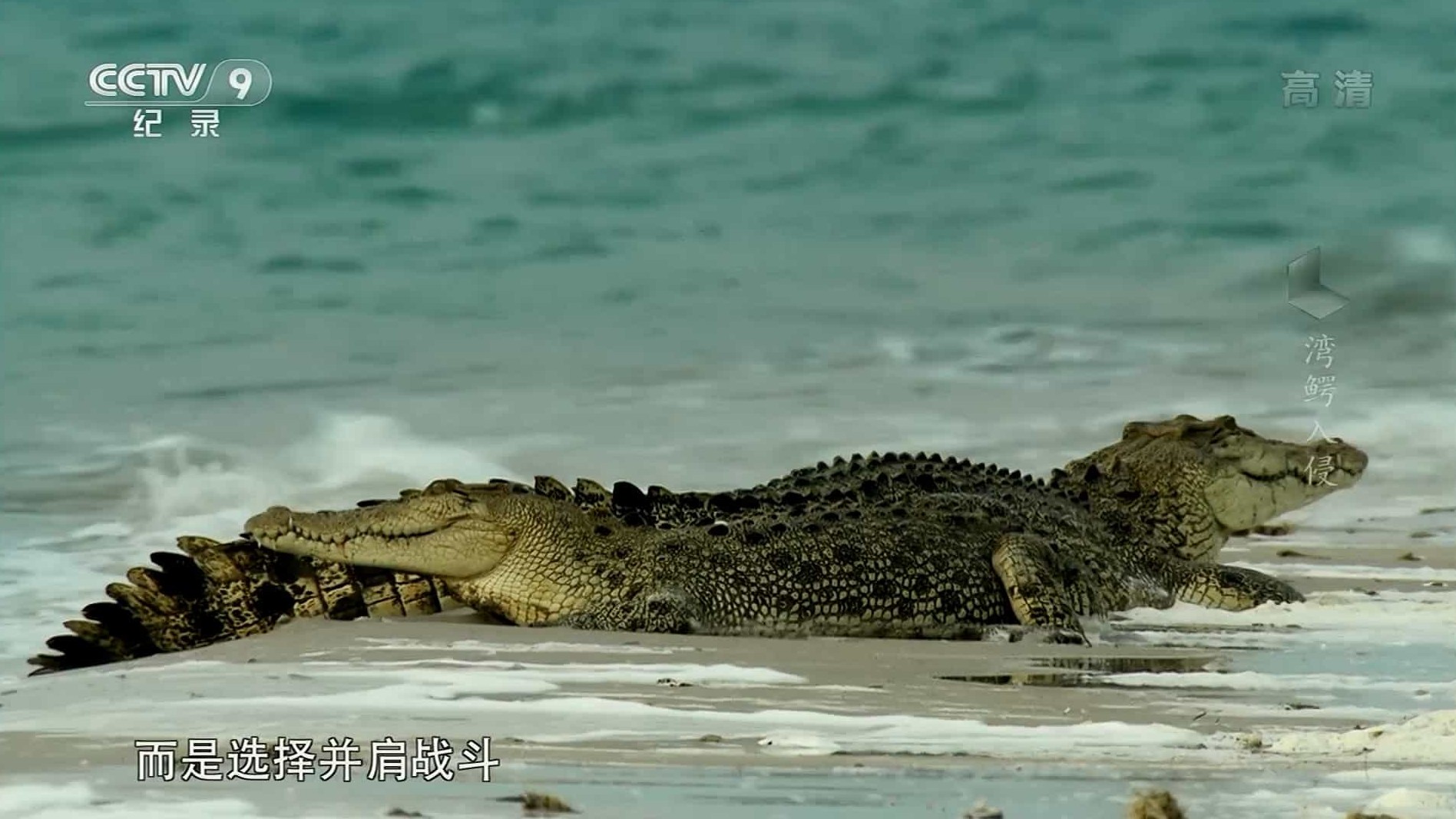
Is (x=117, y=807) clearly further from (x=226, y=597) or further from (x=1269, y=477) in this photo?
(x=1269, y=477)

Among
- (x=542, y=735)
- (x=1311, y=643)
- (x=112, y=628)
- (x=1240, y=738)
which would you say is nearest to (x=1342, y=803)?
(x=1240, y=738)

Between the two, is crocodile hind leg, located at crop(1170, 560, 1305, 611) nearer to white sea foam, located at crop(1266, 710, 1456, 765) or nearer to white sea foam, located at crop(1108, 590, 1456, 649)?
white sea foam, located at crop(1108, 590, 1456, 649)

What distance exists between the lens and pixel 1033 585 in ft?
30.6

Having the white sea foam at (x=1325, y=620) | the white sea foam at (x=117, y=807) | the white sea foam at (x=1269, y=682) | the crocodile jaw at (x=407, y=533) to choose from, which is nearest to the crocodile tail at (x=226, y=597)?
the crocodile jaw at (x=407, y=533)

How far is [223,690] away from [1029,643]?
3.43 m

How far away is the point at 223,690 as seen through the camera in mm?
Result: 7215

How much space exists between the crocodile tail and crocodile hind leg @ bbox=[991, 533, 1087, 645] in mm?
2522

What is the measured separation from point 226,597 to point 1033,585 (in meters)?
3.54

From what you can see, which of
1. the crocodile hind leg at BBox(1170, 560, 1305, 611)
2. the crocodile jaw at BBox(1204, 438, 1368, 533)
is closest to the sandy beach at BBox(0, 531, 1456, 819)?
the crocodile hind leg at BBox(1170, 560, 1305, 611)

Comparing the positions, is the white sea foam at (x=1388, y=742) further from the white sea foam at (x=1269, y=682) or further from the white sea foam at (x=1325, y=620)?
the white sea foam at (x=1325, y=620)

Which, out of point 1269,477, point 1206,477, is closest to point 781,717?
point 1206,477

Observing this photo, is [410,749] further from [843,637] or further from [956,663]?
[843,637]

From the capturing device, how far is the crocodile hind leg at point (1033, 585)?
9.24 metres

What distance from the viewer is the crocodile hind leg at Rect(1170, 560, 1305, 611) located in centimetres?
1033
